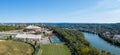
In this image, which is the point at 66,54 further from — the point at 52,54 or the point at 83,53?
the point at 83,53

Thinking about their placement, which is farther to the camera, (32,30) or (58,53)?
(32,30)

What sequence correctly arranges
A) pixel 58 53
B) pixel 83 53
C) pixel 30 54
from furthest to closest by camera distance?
pixel 58 53, pixel 30 54, pixel 83 53

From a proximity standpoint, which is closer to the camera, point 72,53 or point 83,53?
point 83,53

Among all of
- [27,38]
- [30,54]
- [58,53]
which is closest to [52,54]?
[58,53]

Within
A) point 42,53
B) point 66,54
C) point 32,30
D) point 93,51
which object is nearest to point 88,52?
point 93,51

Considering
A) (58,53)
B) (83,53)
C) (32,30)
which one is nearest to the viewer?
(83,53)

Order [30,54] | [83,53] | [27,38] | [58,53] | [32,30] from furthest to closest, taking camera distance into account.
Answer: [32,30] < [27,38] < [58,53] < [30,54] < [83,53]

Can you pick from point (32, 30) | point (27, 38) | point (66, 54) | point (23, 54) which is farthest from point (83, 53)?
point (32, 30)

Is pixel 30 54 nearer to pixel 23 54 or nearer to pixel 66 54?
pixel 23 54

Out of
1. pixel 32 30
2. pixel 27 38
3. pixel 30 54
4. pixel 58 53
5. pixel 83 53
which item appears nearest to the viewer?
pixel 83 53
